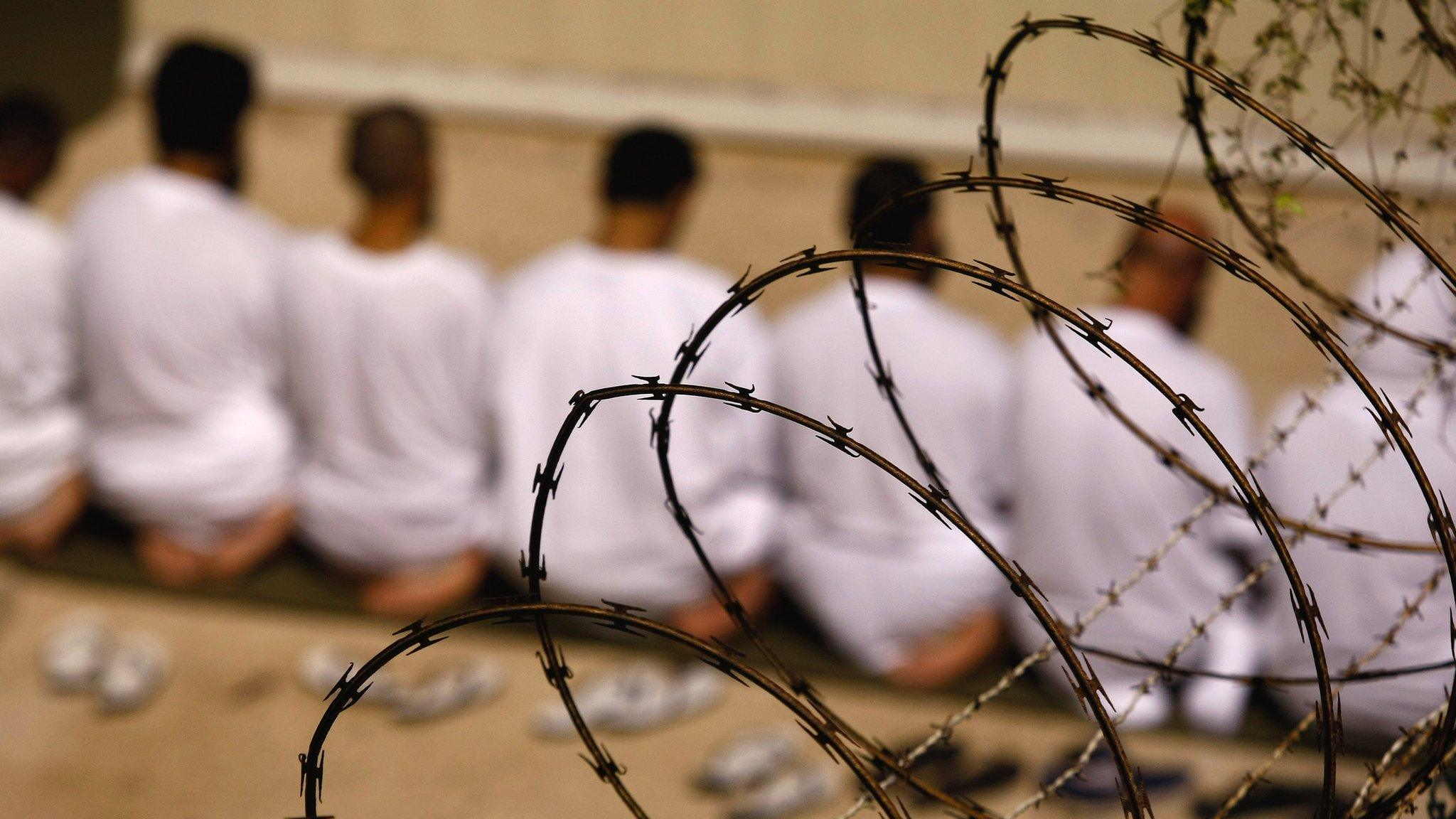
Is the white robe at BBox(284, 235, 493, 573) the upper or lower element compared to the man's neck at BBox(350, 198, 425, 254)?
lower

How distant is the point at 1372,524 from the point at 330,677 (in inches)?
96.4

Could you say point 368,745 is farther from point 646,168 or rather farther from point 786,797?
point 646,168

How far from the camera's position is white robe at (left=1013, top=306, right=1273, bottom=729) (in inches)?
122

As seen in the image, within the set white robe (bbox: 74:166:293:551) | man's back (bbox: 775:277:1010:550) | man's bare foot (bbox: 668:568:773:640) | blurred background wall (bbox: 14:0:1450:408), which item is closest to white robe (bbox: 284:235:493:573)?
white robe (bbox: 74:166:293:551)

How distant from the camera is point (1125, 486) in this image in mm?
3148

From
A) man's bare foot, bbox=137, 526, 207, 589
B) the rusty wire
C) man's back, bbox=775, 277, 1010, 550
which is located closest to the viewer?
the rusty wire

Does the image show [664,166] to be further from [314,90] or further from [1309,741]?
[314,90]

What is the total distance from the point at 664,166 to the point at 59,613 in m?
2.04

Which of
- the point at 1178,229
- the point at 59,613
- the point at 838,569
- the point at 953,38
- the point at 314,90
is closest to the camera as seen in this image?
the point at 1178,229

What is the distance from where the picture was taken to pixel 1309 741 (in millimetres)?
3186

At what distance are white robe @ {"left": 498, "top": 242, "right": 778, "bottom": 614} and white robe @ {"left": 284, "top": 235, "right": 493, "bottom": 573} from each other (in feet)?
0.50

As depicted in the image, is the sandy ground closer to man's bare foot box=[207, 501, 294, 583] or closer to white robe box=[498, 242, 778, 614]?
man's bare foot box=[207, 501, 294, 583]

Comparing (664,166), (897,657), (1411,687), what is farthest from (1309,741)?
(664,166)

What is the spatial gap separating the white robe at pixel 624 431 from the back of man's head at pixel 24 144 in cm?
144
